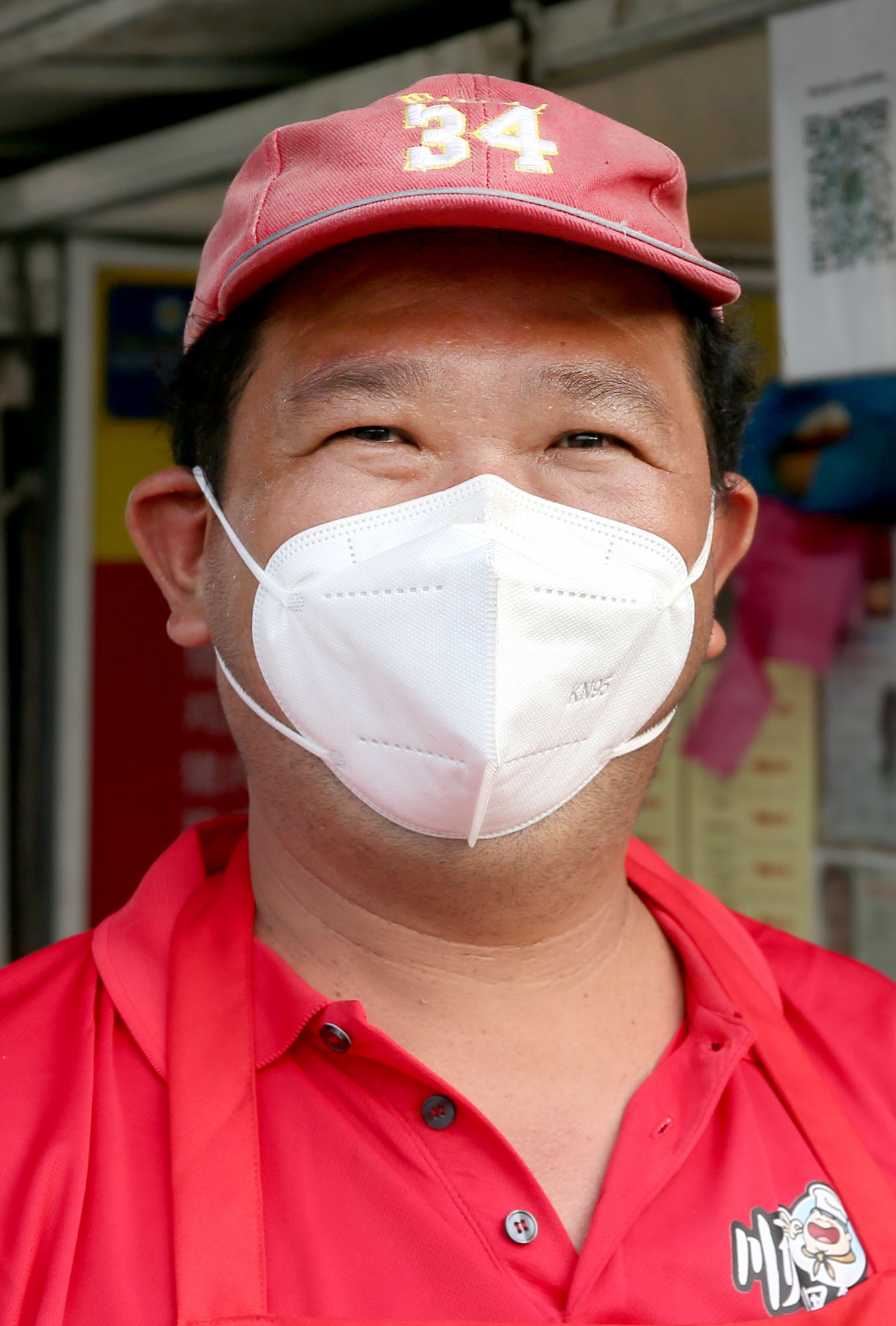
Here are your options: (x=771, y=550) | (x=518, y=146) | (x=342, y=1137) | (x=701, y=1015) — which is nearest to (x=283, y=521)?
(x=518, y=146)

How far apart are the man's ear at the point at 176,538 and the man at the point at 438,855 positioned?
0.02m

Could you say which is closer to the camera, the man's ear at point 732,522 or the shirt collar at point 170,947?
the shirt collar at point 170,947

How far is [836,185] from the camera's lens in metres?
2.07

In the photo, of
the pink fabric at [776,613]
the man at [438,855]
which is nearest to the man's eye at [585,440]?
the man at [438,855]

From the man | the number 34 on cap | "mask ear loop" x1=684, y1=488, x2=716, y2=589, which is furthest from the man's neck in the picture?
the number 34 on cap

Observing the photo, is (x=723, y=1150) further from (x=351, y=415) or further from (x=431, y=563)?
(x=351, y=415)

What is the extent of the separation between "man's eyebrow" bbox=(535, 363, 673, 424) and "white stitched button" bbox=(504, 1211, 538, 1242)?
83 centimetres

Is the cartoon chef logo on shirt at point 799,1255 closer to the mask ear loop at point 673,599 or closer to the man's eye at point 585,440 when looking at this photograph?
the mask ear loop at point 673,599

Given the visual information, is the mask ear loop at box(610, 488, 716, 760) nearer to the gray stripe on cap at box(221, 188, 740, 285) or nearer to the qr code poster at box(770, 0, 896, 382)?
the gray stripe on cap at box(221, 188, 740, 285)

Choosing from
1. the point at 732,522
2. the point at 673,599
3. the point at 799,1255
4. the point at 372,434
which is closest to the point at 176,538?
the point at 372,434

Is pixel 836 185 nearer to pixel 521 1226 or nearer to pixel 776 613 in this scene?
pixel 776 613

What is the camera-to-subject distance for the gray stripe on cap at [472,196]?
1.35 meters

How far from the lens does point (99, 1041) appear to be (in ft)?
4.50

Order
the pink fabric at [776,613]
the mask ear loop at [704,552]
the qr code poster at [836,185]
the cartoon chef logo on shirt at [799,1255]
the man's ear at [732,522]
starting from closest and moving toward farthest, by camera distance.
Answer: the cartoon chef logo on shirt at [799,1255]
the mask ear loop at [704,552]
the man's ear at [732,522]
the qr code poster at [836,185]
the pink fabric at [776,613]
